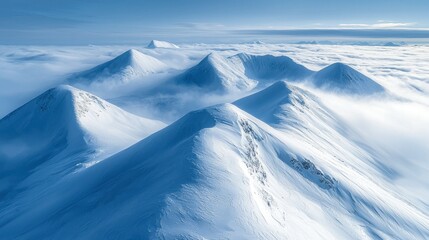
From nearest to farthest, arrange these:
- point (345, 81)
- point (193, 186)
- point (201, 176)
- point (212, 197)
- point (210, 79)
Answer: point (212, 197) < point (193, 186) < point (201, 176) < point (345, 81) < point (210, 79)

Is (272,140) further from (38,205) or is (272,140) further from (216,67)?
(216,67)

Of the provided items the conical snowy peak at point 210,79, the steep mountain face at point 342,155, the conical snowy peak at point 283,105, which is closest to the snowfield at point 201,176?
the steep mountain face at point 342,155

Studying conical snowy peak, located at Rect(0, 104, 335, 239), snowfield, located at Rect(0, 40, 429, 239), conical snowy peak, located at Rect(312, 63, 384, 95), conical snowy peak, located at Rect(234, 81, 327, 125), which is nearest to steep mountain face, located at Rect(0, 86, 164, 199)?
snowfield, located at Rect(0, 40, 429, 239)

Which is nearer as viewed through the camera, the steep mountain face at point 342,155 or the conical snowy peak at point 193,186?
the conical snowy peak at point 193,186

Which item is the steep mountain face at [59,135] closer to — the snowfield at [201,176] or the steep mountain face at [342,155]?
the snowfield at [201,176]

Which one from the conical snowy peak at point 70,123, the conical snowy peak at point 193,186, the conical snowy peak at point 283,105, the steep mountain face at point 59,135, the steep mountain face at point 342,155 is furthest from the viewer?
the conical snowy peak at point 283,105

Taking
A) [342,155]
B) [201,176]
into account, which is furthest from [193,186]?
[342,155]

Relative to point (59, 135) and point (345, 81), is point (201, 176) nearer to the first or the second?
point (59, 135)
